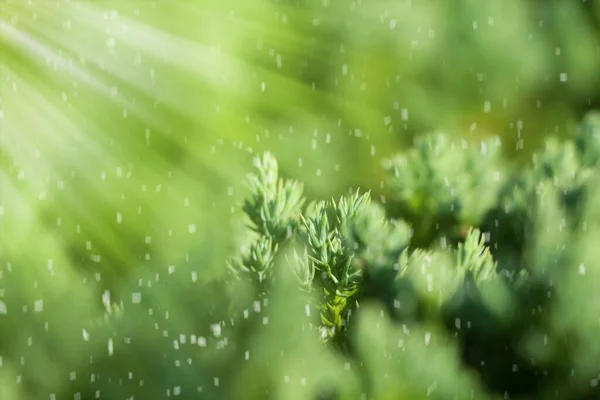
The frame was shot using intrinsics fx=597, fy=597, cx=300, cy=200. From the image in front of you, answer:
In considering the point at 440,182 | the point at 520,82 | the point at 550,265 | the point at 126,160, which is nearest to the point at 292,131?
the point at 126,160

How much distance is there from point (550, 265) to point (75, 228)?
3.37 ft

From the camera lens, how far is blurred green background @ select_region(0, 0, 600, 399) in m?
1.25

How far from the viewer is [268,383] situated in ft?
0.92

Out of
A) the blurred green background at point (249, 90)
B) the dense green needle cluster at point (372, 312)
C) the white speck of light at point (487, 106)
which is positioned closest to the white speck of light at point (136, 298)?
the dense green needle cluster at point (372, 312)

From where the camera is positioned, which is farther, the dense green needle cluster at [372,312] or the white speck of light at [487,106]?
the white speck of light at [487,106]

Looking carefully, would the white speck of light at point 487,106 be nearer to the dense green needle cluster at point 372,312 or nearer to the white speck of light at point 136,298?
the dense green needle cluster at point 372,312

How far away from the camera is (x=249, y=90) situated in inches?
55.2

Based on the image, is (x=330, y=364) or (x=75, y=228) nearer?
(x=330, y=364)

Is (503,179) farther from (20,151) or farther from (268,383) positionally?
(20,151)

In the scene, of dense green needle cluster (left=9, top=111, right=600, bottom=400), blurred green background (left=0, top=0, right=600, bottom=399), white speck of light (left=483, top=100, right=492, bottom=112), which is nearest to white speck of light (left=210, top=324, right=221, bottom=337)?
dense green needle cluster (left=9, top=111, right=600, bottom=400)

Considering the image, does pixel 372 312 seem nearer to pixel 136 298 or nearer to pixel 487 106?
pixel 136 298

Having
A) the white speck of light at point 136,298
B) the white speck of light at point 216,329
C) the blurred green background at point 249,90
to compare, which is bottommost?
the white speck of light at point 216,329

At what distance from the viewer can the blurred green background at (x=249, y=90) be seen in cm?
125

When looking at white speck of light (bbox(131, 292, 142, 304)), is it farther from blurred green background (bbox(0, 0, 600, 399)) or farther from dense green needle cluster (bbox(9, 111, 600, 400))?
blurred green background (bbox(0, 0, 600, 399))
